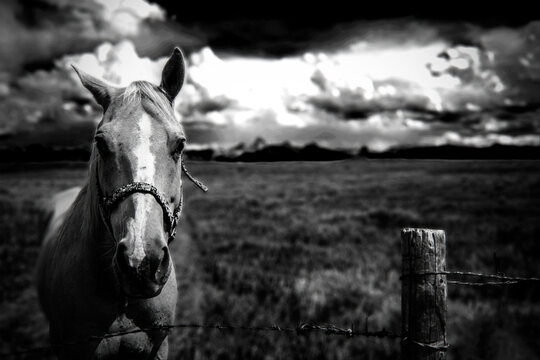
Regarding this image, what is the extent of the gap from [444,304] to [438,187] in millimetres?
25099

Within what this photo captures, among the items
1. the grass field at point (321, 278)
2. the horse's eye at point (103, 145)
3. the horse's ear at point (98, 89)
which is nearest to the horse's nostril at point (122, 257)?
the horse's eye at point (103, 145)

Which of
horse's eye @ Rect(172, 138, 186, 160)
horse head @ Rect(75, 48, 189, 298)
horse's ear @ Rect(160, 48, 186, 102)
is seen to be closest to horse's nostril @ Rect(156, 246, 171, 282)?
horse head @ Rect(75, 48, 189, 298)

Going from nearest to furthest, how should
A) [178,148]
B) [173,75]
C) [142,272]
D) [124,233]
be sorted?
[142,272]
[124,233]
[178,148]
[173,75]

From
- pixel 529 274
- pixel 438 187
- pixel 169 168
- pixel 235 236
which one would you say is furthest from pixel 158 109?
pixel 438 187

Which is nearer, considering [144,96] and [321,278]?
[144,96]

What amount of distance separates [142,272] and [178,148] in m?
0.80

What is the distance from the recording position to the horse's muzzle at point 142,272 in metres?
1.55

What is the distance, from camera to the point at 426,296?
1.70 metres

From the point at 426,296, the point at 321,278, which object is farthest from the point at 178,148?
the point at 321,278

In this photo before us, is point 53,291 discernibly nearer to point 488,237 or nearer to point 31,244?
point 31,244

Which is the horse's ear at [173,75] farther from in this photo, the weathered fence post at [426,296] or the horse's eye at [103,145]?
the weathered fence post at [426,296]

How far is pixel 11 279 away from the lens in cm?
795

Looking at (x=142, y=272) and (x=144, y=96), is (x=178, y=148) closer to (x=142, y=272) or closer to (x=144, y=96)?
(x=144, y=96)

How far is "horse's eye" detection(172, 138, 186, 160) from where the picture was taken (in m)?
2.06
